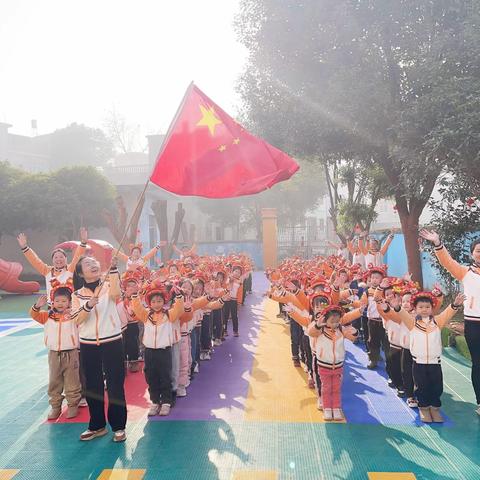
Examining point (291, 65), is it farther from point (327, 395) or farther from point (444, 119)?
point (327, 395)

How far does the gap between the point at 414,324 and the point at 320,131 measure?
619 cm

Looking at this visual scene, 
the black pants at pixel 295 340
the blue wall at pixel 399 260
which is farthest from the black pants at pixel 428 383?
the blue wall at pixel 399 260

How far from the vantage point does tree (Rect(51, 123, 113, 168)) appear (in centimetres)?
3919

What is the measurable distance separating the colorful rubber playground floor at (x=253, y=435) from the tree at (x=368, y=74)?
4.26m

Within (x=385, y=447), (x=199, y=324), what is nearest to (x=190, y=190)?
(x=199, y=324)

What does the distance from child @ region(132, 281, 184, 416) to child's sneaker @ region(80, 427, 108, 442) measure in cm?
62

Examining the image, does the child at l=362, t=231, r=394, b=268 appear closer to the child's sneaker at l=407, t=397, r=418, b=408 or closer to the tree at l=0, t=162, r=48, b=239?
the child's sneaker at l=407, t=397, r=418, b=408

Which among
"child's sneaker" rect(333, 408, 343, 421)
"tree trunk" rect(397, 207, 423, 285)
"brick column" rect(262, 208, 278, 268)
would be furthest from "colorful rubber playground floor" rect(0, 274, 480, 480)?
"brick column" rect(262, 208, 278, 268)

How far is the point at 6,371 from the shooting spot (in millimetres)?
7238

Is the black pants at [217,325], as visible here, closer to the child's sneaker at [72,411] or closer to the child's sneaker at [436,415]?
the child's sneaker at [72,411]

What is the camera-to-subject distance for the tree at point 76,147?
129 feet

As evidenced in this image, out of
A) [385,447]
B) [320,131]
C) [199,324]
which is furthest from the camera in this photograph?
[320,131]

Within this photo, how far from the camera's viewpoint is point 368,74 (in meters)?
9.73

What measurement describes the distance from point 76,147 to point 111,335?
38028mm
